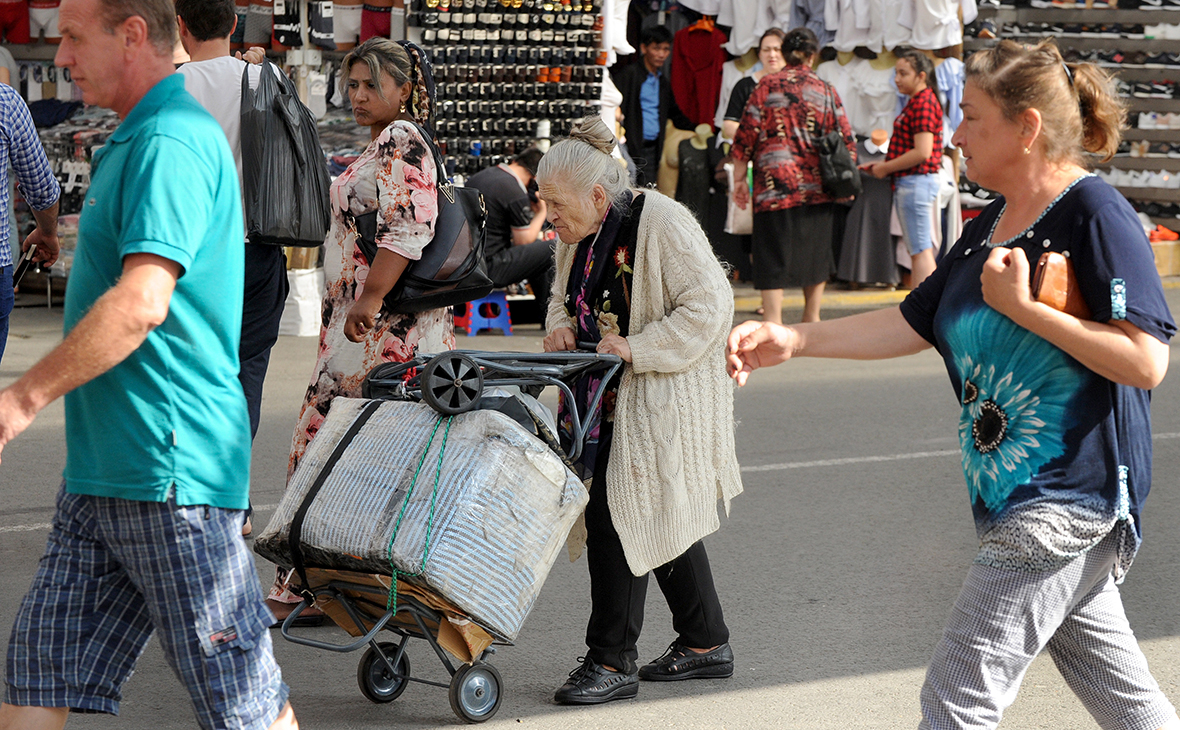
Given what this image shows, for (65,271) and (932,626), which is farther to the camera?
(65,271)

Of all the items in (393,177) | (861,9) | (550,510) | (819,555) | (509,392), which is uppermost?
(861,9)

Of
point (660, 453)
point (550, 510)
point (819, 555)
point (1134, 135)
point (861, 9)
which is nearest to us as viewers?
point (550, 510)

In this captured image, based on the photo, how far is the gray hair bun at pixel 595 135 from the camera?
4047 millimetres

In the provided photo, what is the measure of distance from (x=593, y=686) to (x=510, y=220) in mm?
5833

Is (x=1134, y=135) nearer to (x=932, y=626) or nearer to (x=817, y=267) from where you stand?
(x=817, y=267)

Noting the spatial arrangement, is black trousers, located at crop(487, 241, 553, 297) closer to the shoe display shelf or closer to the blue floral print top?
the blue floral print top

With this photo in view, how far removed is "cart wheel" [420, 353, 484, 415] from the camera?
137 inches

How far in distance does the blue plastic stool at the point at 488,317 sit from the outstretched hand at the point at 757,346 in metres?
7.46

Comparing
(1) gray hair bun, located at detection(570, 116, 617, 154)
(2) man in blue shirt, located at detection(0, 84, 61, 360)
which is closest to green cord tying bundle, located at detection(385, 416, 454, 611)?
(1) gray hair bun, located at detection(570, 116, 617, 154)

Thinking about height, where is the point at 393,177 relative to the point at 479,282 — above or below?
above

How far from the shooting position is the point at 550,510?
3.56 m

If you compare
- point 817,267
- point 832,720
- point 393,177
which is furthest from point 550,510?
point 817,267

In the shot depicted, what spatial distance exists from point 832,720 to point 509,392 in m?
1.38

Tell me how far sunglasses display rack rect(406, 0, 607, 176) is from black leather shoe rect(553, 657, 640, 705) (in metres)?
6.86
